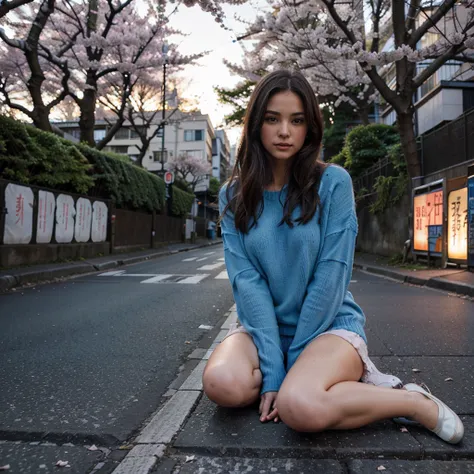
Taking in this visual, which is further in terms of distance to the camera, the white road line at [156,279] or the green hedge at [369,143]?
the green hedge at [369,143]

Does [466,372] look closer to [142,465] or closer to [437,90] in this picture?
[142,465]

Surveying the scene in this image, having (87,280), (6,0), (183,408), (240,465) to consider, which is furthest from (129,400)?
(6,0)

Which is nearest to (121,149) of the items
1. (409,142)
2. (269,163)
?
(409,142)

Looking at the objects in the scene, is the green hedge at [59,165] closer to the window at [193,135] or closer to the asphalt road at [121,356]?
the asphalt road at [121,356]

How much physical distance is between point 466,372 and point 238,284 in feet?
5.57

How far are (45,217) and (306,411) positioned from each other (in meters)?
11.9

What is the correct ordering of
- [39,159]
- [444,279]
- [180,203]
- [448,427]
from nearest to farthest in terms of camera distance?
[448,427]
[444,279]
[39,159]
[180,203]

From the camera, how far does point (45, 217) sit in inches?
477

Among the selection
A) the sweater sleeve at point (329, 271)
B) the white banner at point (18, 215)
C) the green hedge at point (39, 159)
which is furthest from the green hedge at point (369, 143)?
the sweater sleeve at point (329, 271)

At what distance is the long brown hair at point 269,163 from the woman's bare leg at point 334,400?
2.46ft

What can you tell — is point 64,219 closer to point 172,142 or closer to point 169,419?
point 169,419

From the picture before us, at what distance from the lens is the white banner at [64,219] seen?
12925 mm

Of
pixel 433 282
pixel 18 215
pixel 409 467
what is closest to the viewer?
pixel 409 467

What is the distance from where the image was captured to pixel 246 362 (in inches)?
83.3
